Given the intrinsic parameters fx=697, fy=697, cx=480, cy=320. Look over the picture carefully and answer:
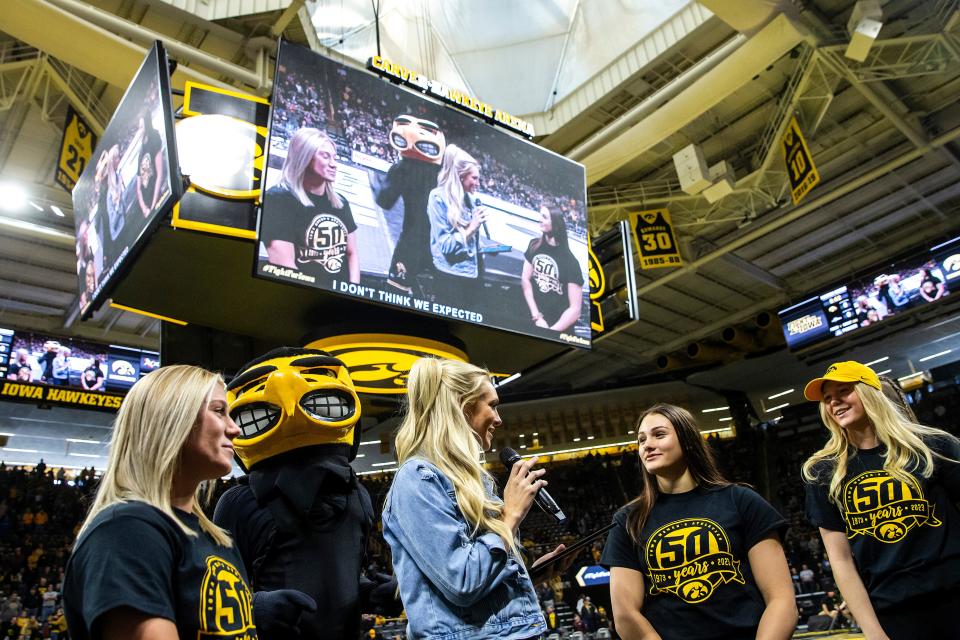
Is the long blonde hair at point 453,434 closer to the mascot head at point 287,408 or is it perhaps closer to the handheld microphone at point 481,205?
the mascot head at point 287,408

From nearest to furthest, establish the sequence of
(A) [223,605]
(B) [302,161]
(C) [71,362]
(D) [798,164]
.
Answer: (A) [223,605] < (B) [302,161] < (D) [798,164] < (C) [71,362]

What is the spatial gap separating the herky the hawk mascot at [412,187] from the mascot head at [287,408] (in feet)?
12.6

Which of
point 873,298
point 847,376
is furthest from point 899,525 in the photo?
point 873,298

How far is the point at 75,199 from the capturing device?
7.27m

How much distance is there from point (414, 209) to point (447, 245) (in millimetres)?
482

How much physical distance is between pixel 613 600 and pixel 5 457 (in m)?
23.6

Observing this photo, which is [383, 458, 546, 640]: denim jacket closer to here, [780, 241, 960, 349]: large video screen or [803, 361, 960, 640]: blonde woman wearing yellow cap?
[803, 361, 960, 640]: blonde woman wearing yellow cap

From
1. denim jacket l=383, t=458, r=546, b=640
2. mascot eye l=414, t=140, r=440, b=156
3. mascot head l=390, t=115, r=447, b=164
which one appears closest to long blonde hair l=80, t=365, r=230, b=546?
denim jacket l=383, t=458, r=546, b=640

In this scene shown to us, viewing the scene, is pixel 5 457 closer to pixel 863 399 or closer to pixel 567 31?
pixel 567 31

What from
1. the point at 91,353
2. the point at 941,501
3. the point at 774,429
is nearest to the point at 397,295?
the point at 941,501

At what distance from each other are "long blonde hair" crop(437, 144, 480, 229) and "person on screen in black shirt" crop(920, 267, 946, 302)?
10.8 metres

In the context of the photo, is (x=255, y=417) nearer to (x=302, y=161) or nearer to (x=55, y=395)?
(x=302, y=161)

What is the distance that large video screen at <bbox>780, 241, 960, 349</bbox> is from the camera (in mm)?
13695

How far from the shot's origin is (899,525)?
2805 mm
